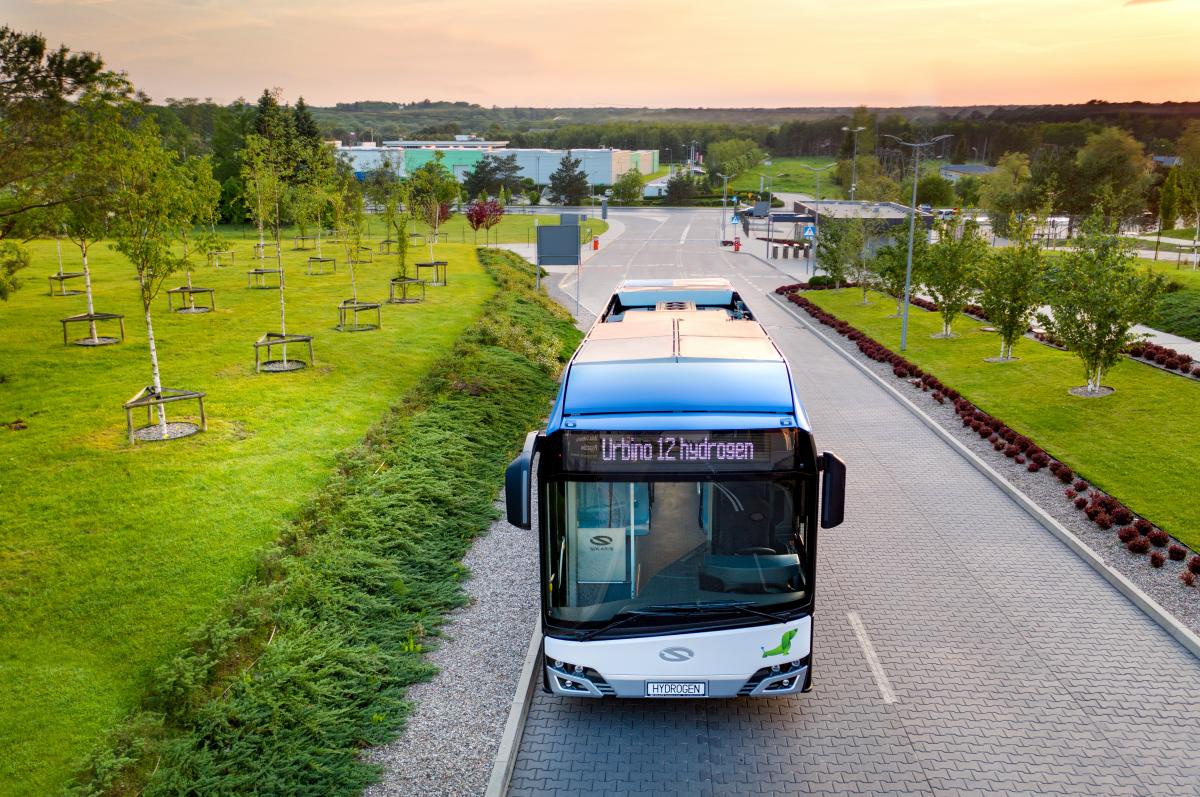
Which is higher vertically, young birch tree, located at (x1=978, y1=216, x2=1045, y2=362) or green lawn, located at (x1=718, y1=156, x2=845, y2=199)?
green lawn, located at (x1=718, y1=156, x2=845, y2=199)

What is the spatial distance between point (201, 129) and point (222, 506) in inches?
6097

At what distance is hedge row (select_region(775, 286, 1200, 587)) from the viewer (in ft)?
40.1

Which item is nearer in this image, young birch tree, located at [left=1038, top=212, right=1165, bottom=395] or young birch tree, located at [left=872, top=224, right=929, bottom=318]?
young birch tree, located at [left=1038, top=212, right=1165, bottom=395]

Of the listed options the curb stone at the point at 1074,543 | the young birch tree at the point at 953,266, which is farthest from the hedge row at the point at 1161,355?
the curb stone at the point at 1074,543

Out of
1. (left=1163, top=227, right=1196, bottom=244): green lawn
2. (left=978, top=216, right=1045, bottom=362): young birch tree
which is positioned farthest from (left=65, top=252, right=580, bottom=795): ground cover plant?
(left=1163, top=227, right=1196, bottom=244): green lawn

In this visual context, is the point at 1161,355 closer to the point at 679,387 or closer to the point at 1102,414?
the point at 1102,414

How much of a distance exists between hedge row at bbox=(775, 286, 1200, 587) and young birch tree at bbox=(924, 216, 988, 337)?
3694 mm

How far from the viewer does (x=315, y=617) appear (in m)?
9.90

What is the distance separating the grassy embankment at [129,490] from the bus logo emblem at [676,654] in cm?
500

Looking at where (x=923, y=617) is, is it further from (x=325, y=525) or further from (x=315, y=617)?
(x=325, y=525)

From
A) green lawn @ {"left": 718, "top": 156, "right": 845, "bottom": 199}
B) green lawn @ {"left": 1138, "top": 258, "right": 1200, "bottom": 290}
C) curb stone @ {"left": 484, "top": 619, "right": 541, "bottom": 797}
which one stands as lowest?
curb stone @ {"left": 484, "top": 619, "right": 541, "bottom": 797}

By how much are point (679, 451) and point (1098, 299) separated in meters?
15.9

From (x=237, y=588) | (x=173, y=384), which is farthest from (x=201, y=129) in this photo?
(x=237, y=588)

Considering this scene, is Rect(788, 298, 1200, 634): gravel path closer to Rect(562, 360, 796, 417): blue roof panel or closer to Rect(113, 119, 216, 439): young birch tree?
Rect(562, 360, 796, 417): blue roof panel
